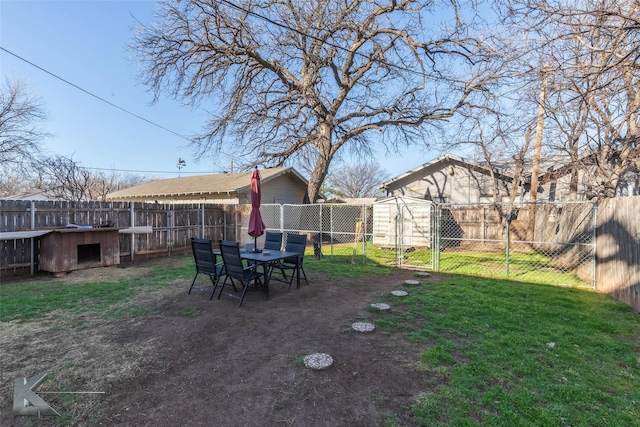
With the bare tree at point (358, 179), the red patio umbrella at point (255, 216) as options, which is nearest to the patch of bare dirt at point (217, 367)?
the red patio umbrella at point (255, 216)

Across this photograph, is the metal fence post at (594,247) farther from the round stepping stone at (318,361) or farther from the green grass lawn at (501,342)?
the round stepping stone at (318,361)

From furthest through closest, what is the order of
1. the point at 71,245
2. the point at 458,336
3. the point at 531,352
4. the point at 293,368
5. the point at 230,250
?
the point at 71,245
the point at 230,250
the point at 458,336
the point at 531,352
the point at 293,368

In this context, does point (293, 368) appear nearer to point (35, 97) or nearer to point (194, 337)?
point (194, 337)

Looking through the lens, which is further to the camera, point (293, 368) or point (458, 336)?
point (458, 336)

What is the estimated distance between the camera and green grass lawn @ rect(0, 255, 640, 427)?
2.32 meters

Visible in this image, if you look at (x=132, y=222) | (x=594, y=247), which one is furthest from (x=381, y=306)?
(x=132, y=222)

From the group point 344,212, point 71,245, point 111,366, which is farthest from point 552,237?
point 71,245

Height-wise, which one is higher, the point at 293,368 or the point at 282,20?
the point at 282,20

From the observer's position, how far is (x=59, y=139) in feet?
53.5

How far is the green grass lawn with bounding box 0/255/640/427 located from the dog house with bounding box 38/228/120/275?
0.68 meters

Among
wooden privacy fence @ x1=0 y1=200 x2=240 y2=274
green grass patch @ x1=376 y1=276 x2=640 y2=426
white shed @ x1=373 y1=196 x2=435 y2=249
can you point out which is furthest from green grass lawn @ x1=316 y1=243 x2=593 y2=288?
wooden privacy fence @ x1=0 y1=200 x2=240 y2=274

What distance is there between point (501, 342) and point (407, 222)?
9076 mm

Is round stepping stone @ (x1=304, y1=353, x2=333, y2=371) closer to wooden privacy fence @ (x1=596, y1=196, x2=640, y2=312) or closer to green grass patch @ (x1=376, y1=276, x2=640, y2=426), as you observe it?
green grass patch @ (x1=376, y1=276, x2=640, y2=426)

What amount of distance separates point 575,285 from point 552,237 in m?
4.27
